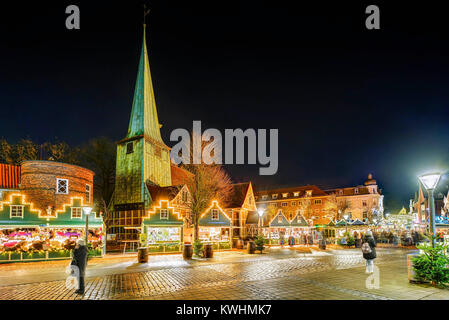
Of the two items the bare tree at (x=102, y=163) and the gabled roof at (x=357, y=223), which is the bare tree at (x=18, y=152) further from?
the gabled roof at (x=357, y=223)

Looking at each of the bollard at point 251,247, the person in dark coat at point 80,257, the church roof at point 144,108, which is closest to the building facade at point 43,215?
the church roof at point 144,108

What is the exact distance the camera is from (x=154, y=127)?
38938 millimetres

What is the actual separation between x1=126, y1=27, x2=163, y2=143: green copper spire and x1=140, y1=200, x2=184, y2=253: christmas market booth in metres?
14.4

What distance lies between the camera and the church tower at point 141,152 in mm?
35000

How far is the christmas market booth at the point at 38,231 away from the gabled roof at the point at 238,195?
962 inches

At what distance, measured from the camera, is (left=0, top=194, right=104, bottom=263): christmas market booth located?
1917 centimetres

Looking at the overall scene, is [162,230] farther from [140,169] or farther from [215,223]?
[140,169]

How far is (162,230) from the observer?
24.6 meters

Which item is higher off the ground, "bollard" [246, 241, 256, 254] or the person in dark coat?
A: the person in dark coat

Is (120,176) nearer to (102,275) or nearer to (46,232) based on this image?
(46,232)

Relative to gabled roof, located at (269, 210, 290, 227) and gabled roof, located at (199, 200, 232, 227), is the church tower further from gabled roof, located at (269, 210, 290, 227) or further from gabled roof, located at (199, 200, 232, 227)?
gabled roof, located at (269, 210, 290, 227)

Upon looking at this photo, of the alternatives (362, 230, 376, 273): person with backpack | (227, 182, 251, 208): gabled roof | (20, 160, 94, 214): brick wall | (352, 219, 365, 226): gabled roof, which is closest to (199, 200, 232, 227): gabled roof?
(20, 160, 94, 214): brick wall

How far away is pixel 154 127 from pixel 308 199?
1631 inches
